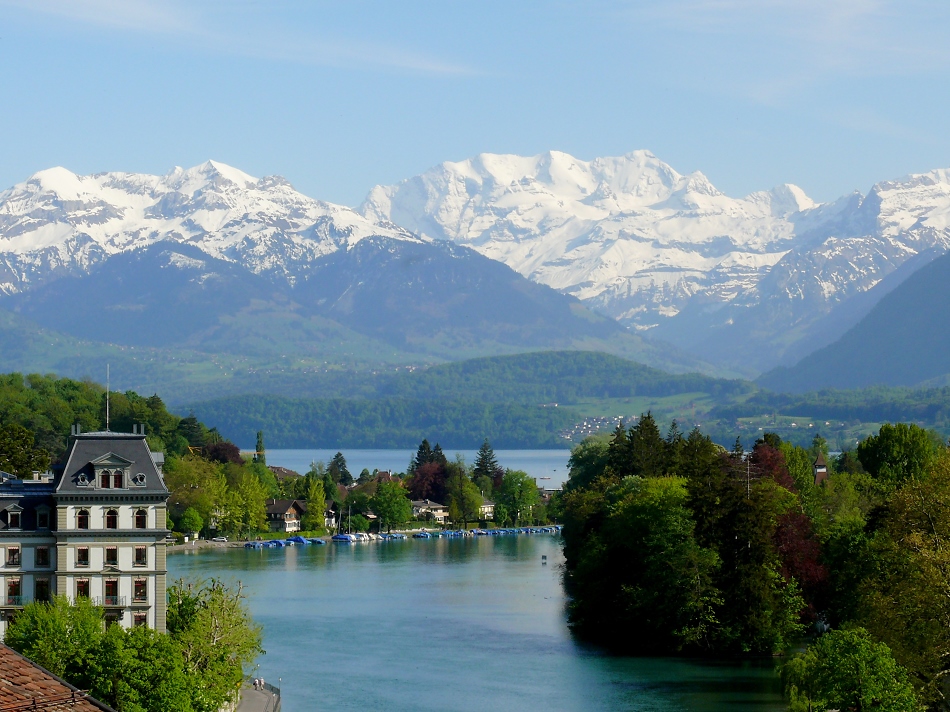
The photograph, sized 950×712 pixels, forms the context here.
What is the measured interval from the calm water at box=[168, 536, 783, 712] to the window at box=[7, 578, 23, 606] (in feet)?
37.2

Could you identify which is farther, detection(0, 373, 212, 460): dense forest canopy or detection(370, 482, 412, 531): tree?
detection(370, 482, 412, 531): tree

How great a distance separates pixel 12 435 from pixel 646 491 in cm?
4852

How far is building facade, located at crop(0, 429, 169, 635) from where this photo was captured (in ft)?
210

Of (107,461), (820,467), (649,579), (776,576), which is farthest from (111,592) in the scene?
(820,467)

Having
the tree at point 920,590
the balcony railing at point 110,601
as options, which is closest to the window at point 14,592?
the balcony railing at point 110,601

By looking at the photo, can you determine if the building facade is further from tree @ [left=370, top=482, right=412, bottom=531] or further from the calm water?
tree @ [left=370, top=482, right=412, bottom=531]

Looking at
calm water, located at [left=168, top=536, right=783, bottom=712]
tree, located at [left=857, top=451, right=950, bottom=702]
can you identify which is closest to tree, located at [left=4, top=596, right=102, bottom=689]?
calm water, located at [left=168, top=536, right=783, bottom=712]

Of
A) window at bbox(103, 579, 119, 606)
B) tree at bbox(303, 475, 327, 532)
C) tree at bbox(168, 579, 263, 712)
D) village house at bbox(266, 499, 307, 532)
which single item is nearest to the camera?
tree at bbox(168, 579, 263, 712)

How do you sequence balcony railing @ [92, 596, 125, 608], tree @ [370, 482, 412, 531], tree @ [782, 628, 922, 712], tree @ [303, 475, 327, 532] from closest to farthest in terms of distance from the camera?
tree @ [782, 628, 922, 712], balcony railing @ [92, 596, 125, 608], tree @ [303, 475, 327, 532], tree @ [370, 482, 412, 531]

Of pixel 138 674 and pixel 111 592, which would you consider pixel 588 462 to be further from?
pixel 138 674

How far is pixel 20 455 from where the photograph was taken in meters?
111

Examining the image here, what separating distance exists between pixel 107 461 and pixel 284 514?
423 feet

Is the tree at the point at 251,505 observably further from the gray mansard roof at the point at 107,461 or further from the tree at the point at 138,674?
the tree at the point at 138,674

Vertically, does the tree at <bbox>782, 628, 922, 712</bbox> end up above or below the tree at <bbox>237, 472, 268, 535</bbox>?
below
